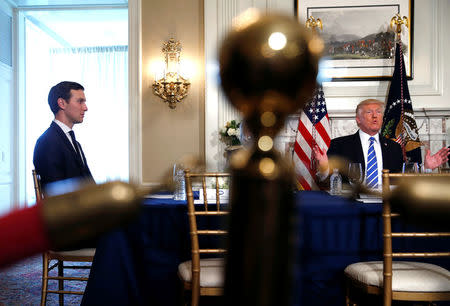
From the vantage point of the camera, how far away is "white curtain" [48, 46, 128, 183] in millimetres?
8852

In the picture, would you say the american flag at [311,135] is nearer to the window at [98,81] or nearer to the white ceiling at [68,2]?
the white ceiling at [68,2]

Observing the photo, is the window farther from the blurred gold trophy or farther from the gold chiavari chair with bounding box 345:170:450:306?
the blurred gold trophy

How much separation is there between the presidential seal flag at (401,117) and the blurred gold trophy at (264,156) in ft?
14.3

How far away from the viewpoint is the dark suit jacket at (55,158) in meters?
2.67

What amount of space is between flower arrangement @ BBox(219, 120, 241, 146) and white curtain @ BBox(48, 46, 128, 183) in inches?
194

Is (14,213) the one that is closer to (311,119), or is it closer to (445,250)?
(445,250)

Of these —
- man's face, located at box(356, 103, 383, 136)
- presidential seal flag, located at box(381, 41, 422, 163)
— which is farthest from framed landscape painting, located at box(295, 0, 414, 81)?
man's face, located at box(356, 103, 383, 136)

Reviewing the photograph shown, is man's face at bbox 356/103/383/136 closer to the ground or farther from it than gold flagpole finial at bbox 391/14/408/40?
closer to the ground

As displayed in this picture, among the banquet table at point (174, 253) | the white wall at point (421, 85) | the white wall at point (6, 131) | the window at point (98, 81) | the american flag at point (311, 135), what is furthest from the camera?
the window at point (98, 81)

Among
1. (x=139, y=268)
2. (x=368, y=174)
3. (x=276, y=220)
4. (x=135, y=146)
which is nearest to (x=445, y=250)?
(x=368, y=174)

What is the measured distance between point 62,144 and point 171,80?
1938 millimetres

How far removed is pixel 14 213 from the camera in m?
0.16

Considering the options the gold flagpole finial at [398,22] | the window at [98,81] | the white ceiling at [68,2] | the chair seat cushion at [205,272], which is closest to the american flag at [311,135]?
the gold flagpole finial at [398,22]

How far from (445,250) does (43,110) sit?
318 inches
